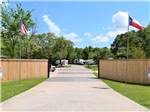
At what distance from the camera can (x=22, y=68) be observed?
3591 cm

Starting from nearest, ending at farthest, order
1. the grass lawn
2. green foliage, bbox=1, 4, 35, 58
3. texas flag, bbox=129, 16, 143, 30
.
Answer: the grass lawn < texas flag, bbox=129, 16, 143, 30 < green foliage, bbox=1, 4, 35, 58

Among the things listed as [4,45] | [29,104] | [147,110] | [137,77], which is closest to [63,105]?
[29,104]

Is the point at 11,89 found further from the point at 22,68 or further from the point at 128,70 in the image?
the point at 22,68

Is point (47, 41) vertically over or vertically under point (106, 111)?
over

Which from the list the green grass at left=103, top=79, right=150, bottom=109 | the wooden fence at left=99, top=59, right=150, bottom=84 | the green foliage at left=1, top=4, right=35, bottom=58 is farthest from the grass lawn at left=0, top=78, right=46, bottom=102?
the green foliage at left=1, top=4, right=35, bottom=58

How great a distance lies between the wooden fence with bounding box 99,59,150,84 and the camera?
30.0m

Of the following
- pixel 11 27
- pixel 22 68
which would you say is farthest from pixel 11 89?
pixel 11 27

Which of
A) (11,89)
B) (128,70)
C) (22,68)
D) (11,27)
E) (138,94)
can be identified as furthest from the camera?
(11,27)

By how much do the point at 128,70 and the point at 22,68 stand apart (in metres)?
9.16

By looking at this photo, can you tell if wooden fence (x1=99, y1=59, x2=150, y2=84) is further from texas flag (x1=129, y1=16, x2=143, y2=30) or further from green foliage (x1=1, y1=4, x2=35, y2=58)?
green foliage (x1=1, y1=4, x2=35, y2=58)

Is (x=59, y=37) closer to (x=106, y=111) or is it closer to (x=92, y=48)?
(x=92, y=48)

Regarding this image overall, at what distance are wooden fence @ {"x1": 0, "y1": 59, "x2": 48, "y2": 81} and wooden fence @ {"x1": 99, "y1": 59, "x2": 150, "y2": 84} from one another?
644 centimetres

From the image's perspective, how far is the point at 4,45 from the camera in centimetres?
5472

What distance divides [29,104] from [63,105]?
1.35m
